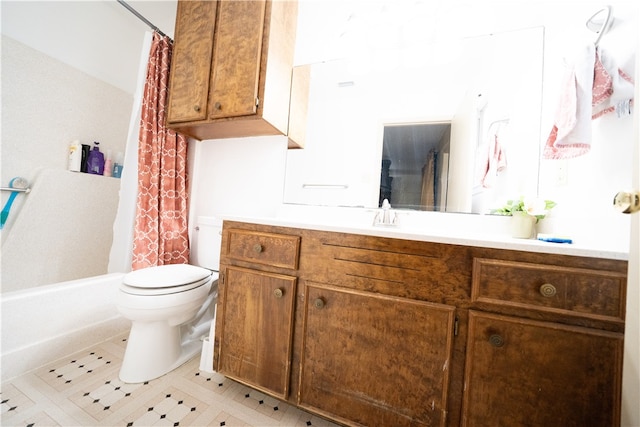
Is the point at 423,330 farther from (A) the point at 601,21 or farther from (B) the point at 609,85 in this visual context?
(A) the point at 601,21

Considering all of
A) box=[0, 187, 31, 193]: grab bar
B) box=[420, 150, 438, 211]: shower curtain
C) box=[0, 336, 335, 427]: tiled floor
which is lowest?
box=[0, 336, 335, 427]: tiled floor

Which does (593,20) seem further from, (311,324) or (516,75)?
(311,324)

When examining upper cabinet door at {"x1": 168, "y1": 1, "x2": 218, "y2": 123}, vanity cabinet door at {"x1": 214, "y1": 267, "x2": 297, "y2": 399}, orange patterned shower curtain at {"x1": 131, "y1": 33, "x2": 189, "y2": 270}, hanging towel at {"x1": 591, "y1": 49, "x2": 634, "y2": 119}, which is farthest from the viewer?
orange patterned shower curtain at {"x1": 131, "y1": 33, "x2": 189, "y2": 270}

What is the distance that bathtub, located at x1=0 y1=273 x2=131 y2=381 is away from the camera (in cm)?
109

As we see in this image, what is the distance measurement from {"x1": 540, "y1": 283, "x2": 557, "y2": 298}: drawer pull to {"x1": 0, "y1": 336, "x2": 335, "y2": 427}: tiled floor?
977mm

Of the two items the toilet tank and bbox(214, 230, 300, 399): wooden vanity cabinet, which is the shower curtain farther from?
the toilet tank

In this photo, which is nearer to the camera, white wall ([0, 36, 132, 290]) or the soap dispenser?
white wall ([0, 36, 132, 290])

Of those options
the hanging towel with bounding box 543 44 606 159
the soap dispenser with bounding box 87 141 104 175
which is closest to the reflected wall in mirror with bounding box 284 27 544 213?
the hanging towel with bounding box 543 44 606 159

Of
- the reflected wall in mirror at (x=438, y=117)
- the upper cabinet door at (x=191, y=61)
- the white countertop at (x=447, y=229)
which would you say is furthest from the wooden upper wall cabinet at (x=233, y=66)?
the white countertop at (x=447, y=229)

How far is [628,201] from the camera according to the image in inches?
19.1

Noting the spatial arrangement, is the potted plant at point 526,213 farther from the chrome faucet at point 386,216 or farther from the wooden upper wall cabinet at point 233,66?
the wooden upper wall cabinet at point 233,66

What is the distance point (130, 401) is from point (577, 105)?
213 cm

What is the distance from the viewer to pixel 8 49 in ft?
4.81

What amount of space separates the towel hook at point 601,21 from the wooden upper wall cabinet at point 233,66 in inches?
53.5
